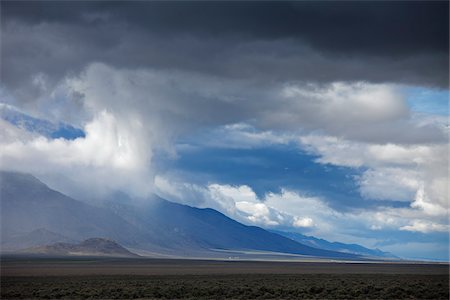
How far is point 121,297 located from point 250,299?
1196cm

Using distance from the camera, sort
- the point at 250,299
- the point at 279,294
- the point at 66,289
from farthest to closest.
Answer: the point at 66,289 → the point at 279,294 → the point at 250,299

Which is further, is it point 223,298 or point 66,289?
point 66,289

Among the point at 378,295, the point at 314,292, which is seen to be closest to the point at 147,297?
the point at 314,292

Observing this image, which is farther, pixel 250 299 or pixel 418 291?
pixel 418 291

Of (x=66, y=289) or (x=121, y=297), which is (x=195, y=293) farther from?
(x=66, y=289)

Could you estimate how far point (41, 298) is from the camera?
192ft

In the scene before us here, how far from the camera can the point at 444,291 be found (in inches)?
2347

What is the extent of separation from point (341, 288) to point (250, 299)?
12156 millimetres

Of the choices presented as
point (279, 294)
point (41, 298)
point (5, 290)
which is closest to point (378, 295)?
point (279, 294)

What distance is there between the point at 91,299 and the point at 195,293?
1027 cm

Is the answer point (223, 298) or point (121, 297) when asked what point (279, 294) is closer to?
point (223, 298)

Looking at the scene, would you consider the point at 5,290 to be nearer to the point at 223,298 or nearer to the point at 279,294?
the point at 223,298

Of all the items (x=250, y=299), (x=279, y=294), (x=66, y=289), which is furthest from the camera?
(x=66, y=289)

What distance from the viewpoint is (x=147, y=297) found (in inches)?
2297
